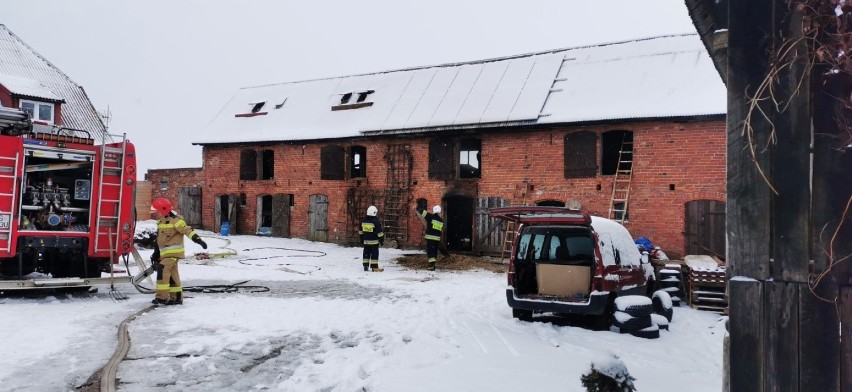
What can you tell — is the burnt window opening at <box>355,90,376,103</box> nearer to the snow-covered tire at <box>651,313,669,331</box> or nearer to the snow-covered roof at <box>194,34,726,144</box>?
the snow-covered roof at <box>194,34,726,144</box>

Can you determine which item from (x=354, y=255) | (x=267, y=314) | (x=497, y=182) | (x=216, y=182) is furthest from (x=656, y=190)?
(x=216, y=182)

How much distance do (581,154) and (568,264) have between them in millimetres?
10451

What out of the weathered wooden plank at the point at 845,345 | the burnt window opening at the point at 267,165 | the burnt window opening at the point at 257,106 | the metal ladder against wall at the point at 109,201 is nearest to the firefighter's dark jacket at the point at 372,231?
the metal ladder against wall at the point at 109,201

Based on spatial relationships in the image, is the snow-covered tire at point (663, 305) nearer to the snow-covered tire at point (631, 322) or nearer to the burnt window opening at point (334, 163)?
the snow-covered tire at point (631, 322)

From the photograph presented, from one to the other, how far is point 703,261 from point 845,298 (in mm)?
9438

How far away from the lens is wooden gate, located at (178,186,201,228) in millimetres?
27078

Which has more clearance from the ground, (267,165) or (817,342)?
(267,165)

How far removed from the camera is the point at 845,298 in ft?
7.41

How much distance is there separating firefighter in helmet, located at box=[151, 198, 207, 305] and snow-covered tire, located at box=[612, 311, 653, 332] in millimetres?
6656

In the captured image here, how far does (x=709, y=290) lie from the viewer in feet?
31.9

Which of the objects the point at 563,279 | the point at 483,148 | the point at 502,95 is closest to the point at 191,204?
the point at 483,148

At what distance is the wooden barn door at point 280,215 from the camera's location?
947 inches

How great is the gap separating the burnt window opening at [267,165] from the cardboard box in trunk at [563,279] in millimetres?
19343

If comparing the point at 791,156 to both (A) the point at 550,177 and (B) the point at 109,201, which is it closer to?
(B) the point at 109,201
